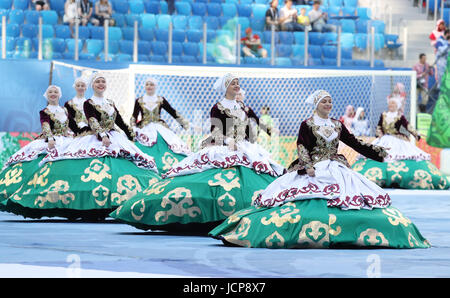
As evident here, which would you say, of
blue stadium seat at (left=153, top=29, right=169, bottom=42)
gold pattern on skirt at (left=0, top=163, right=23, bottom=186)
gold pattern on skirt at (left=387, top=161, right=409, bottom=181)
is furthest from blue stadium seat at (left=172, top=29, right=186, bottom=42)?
gold pattern on skirt at (left=0, top=163, right=23, bottom=186)

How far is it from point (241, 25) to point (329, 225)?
13748 millimetres

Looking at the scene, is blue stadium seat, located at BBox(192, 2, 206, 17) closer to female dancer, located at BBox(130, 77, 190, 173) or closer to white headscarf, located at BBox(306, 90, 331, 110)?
Answer: female dancer, located at BBox(130, 77, 190, 173)

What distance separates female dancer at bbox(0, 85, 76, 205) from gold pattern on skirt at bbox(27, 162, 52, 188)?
67 centimetres

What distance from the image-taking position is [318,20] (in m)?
22.1

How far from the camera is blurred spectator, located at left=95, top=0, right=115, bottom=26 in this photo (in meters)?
20.1

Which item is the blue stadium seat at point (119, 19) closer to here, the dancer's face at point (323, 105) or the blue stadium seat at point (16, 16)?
the blue stadium seat at point (16, 16)

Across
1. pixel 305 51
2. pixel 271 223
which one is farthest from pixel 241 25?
pixel 271 223

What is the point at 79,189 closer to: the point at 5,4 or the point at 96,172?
the point at 96,172

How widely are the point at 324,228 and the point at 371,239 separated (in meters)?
0.36

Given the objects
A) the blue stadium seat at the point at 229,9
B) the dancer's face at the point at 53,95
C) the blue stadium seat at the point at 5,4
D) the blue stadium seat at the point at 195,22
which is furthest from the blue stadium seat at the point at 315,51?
the dancer's face at the point at 53,95

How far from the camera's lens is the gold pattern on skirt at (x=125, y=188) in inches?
430

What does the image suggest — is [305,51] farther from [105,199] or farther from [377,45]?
[105,199]

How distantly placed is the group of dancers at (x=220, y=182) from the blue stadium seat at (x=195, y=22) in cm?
722

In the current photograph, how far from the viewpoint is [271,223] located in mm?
8031
